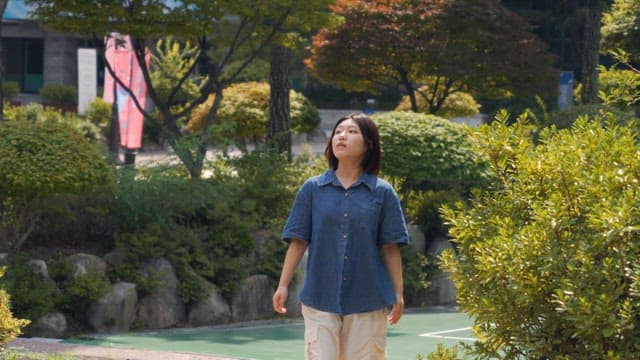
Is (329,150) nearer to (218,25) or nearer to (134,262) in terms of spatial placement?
(134,262)

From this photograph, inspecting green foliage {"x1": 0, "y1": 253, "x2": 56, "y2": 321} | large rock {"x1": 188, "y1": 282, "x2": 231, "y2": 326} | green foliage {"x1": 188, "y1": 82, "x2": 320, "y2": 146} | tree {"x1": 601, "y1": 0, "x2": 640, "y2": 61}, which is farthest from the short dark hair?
green foliage {"x1": 188, "y1": 82, "x2": 320, "y2": 146}

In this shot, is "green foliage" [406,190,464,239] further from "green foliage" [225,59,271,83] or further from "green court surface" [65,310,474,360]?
"green foliage" [225,59,271,83]

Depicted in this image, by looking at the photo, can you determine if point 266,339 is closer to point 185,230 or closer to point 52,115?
point 185,230

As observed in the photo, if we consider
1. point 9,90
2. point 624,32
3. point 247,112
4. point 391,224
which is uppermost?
point 624,32

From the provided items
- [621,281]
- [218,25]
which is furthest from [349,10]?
[621,281]

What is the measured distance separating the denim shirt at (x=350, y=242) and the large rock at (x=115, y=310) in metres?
7.38

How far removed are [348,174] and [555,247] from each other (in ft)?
5.51

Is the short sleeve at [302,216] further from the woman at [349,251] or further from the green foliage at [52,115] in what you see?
the green foliage at [52,115]

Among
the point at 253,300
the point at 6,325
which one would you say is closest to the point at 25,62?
the point at 253,300

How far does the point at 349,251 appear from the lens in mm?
6641

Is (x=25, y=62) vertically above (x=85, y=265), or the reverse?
(x=25, y=62)

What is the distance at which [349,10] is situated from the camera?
2533 centimetres

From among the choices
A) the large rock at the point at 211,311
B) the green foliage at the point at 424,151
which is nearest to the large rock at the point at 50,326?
the large rock at the point at 211,311

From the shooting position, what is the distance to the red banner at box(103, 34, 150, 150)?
998 inches
